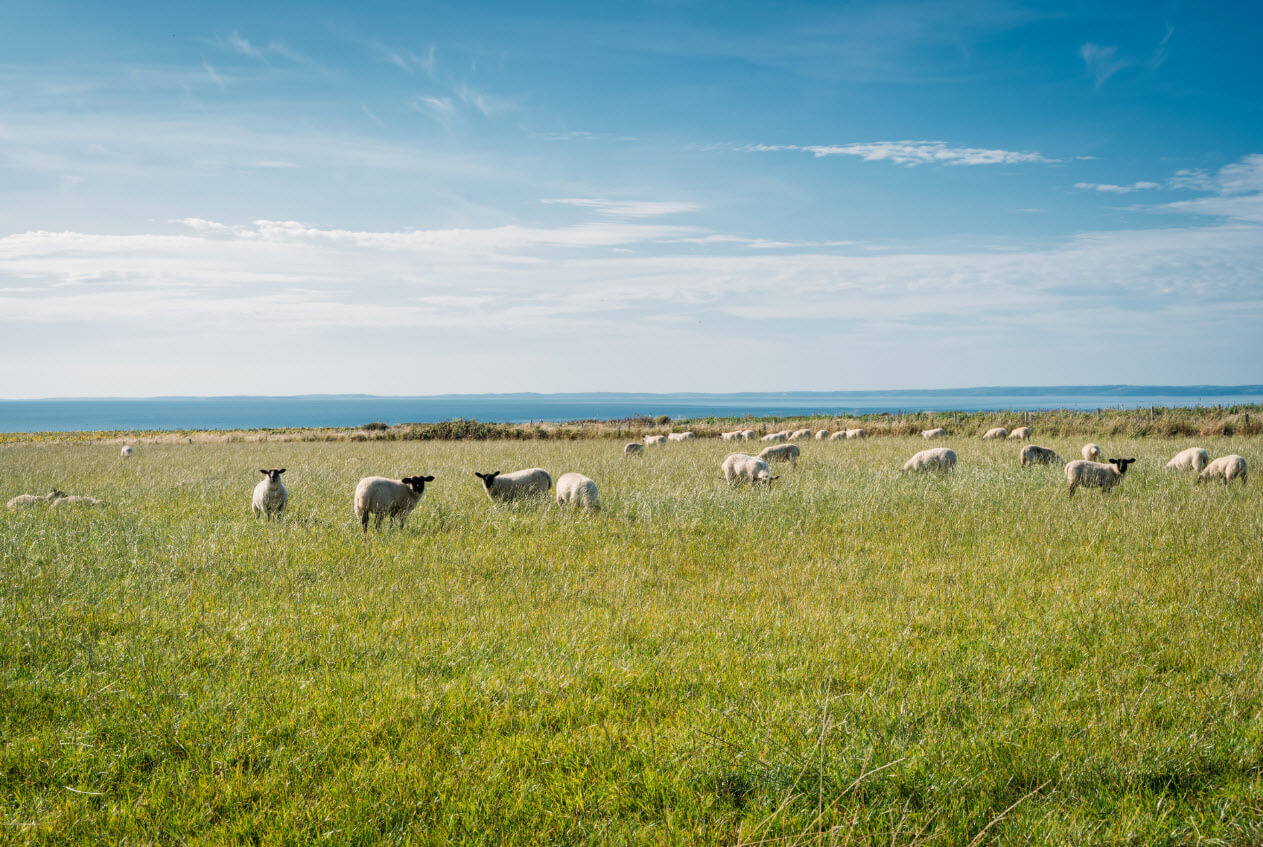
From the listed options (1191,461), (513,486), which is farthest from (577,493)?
(1191,461)

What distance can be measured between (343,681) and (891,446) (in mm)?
26781

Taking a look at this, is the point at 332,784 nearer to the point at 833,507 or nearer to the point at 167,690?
the point at 167,690

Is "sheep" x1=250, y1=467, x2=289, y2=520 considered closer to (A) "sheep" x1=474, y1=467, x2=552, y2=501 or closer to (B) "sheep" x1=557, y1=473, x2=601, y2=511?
(A) "sheep" x1=474, y1=467, x2=552, y2=501

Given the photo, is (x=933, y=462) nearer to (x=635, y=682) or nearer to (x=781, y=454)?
(x=781, y=454)

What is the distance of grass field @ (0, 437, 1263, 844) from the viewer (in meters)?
3.96

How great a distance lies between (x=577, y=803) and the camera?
4.04m

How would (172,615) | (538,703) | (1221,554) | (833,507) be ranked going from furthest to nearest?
(833,507), (1221,554), (172,615), (538,703)

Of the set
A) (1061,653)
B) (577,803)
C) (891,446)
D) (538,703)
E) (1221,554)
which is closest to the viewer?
(577,803)

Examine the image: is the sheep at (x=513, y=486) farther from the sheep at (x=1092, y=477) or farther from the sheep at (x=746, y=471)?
the sheep at (x=1092, y=477)

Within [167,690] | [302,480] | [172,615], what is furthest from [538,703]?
[302,480]

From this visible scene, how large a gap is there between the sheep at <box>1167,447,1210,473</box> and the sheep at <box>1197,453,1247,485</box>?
147cm

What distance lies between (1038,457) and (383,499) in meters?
19.5

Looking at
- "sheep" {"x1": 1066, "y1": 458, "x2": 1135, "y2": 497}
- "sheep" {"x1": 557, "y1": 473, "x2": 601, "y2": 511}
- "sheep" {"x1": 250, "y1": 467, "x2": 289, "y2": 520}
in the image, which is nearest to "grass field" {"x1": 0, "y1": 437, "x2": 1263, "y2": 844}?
"sheep" {"x1": 250, "y1": 467, "x2": 289, "y2": 520}

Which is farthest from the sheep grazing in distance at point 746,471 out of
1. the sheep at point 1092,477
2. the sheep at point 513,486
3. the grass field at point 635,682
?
the sheep at point 1092,477
